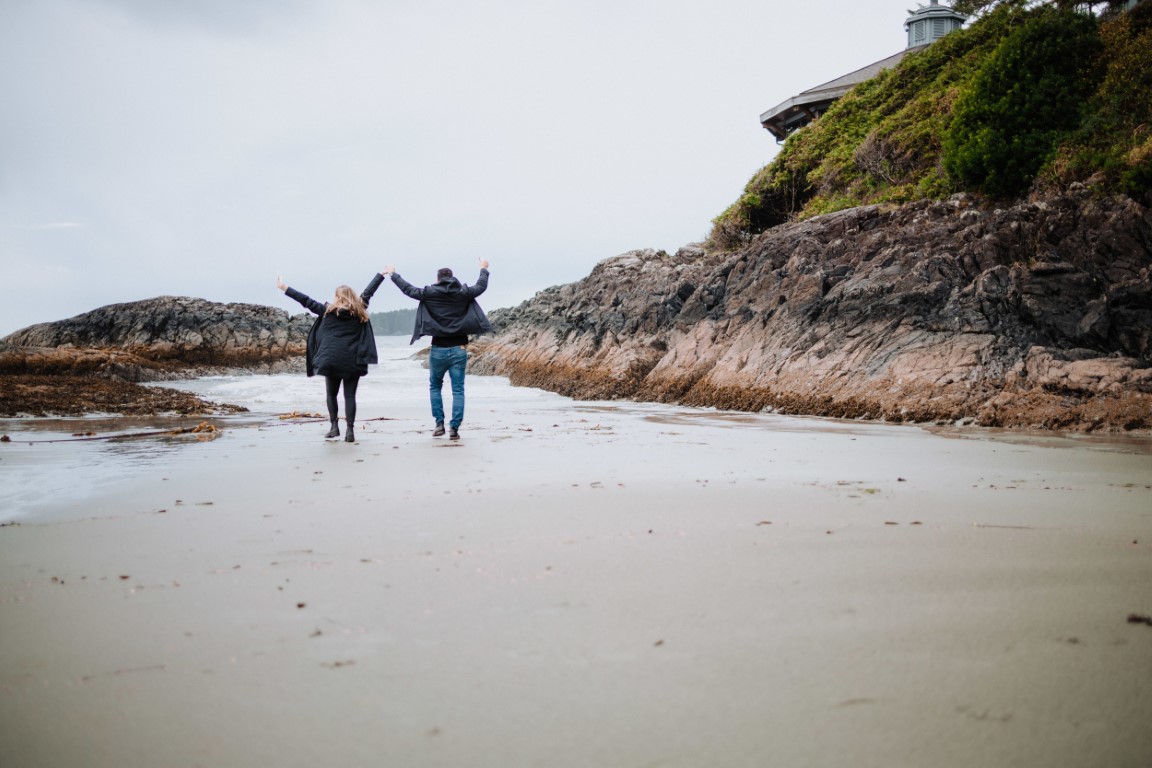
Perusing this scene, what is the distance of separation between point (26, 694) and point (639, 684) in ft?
4.72

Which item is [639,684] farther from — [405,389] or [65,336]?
[65,336]

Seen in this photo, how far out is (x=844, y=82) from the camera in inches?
1309

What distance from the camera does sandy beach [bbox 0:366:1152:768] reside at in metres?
1.36

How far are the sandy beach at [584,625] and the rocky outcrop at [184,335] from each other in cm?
3411

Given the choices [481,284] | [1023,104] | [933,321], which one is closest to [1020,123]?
[1023,104]

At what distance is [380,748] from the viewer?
4.40ft

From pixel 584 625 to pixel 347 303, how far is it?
21.7 feet

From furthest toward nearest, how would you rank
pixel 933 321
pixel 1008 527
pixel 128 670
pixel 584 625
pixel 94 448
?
pixel 933 321
pixel 94 448
pixel 1008 527
pixel 584 625
pixel 128 670

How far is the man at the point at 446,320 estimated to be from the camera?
26.2 ft

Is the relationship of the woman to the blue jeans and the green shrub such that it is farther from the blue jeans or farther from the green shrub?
the green shrub

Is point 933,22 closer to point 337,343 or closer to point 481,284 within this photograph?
point 481,284

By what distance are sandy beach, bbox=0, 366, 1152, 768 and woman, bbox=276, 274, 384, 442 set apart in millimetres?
3679

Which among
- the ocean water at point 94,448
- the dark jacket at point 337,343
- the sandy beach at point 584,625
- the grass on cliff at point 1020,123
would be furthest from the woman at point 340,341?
the grass on cliff at point 1020,123

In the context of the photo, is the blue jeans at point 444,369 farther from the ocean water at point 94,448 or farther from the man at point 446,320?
the ocean water at point 94,448
